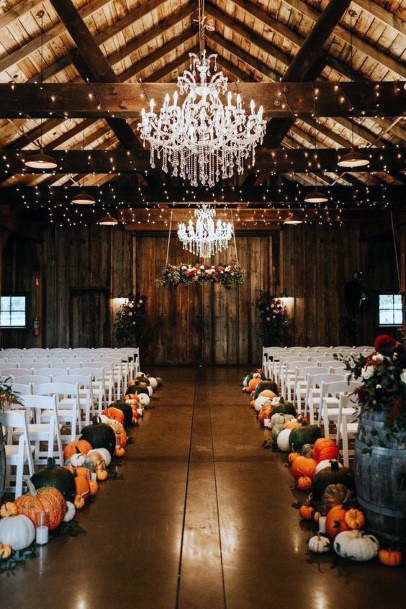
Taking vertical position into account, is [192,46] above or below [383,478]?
above

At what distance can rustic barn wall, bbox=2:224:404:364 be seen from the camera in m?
17.0

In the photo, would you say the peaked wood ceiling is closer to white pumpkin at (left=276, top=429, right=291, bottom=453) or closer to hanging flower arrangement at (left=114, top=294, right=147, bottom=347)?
hanging flower arrangement at (left=114, top=294, right=147, bottom=347)

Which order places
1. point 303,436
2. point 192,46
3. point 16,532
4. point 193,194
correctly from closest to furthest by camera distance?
point 16,532 < point 303,436 < point 192,46 < point 193,194

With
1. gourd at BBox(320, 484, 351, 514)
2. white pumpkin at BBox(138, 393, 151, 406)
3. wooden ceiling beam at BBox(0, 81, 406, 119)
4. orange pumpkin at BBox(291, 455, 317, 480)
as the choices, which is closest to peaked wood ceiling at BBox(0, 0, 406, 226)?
wooden ceiling beam at BBox(0, 81, 406, 119)

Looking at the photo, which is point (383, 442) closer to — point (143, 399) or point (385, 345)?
point (385, 345)

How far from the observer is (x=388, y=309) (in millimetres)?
16938

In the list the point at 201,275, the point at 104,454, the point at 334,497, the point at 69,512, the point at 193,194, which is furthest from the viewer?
the point at 201,275

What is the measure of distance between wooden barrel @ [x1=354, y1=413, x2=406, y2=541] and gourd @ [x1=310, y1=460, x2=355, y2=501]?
1.42 feet

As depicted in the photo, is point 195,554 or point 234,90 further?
point 234,90

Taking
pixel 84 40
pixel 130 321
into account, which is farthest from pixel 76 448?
pixel 130 321

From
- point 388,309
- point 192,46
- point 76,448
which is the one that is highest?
point 192,46

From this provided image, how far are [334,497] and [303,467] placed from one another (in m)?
1.05

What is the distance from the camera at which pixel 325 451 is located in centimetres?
496

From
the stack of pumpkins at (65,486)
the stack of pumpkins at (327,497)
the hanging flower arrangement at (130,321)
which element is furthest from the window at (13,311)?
the stack of pumpkins at (327,497)
